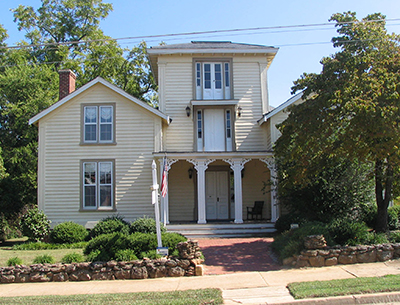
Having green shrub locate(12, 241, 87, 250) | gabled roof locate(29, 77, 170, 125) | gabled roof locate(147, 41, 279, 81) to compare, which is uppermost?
gabled roof locate(147, 41, 279, 81)

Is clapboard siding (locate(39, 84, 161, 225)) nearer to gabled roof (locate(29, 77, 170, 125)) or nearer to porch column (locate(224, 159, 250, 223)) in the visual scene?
gabled roof (locate(29, 77, 170, 125))

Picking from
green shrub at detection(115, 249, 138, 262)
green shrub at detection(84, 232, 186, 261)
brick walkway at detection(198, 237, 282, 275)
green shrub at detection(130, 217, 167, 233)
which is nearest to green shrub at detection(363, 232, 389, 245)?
brick walkway at detection(198, 237, 282, 275)

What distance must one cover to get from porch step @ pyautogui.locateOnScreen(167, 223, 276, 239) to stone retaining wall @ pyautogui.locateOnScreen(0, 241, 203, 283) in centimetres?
709

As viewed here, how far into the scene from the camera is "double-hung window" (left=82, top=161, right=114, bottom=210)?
19.0 metres

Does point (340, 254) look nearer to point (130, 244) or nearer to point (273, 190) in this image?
point (130, 244)

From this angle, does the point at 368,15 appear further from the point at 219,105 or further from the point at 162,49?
the point at 162,49

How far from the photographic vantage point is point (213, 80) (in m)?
21.3

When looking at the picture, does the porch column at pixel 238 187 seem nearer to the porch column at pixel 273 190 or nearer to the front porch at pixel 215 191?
the porch column at pixel 273 190

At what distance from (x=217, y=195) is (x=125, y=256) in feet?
34.5

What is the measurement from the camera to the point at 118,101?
766 inches

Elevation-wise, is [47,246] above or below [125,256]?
below

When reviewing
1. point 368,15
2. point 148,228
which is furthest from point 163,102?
point 368,15

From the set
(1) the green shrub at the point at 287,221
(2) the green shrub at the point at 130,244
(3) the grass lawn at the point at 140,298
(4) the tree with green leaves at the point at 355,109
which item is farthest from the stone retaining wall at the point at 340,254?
(1) the green shrub at the point at 287,221

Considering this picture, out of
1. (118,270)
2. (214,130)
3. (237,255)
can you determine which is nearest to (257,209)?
(214,130)
